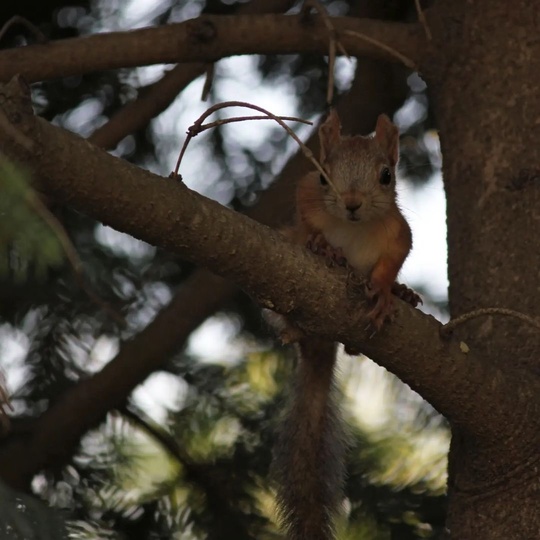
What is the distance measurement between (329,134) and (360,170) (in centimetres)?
11

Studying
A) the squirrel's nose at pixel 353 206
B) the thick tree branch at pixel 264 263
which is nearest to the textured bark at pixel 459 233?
the thick tree branch at pixel 264 263

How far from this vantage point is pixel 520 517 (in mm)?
1888

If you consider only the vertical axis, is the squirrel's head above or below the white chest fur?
above

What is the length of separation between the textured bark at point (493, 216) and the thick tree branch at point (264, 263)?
34 mm

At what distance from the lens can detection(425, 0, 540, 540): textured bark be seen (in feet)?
6.21

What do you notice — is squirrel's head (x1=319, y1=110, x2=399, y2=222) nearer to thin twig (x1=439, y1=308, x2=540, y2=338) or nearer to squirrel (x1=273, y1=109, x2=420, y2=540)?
squirrel (x1=273, y1=109, x2=420, y2=540)

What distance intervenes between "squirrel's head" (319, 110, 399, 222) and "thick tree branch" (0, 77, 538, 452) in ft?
1.37

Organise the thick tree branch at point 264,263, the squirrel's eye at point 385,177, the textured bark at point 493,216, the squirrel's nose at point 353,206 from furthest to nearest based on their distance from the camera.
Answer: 1. the squirrel's eye at point 385,177
2. the squirrel's nose at point 353,206
3. the textured bark at point 493,216
4. the thick tree branch at point 264,263

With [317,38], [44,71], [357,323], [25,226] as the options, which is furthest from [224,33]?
[25,226]

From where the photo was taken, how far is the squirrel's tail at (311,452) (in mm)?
2104

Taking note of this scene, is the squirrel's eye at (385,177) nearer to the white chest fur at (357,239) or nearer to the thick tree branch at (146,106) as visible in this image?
the white chest fur at (357,239)

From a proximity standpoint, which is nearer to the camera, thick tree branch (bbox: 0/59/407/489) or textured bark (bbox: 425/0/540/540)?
textured bark (bbox: 425/0/540/540)

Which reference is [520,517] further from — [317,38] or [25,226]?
[25,226]


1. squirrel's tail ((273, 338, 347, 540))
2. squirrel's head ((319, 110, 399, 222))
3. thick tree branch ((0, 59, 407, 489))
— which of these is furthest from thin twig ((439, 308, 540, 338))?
thick tree branch ((0, 59, 407, 489))
